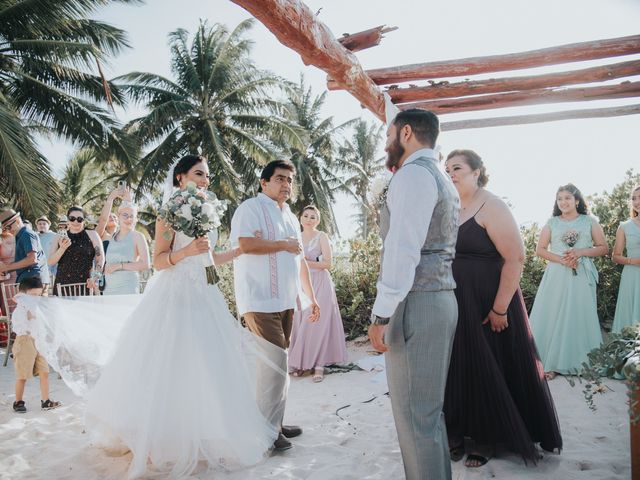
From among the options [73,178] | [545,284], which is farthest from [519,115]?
[73,178]

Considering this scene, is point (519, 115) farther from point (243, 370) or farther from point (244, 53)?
point (244, 53)

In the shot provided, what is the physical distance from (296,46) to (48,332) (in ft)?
11.5

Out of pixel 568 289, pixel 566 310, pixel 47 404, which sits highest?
pixel 568 289

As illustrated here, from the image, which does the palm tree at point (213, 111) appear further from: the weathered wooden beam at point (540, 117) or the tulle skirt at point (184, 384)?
the tulle skirt at point (184, 384)

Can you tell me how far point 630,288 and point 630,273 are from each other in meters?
0.19

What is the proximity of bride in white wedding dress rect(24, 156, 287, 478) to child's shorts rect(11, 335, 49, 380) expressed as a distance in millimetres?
1350

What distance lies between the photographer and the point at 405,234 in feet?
7.47

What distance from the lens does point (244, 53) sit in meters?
23.9

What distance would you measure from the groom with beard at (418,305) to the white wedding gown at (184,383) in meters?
1.39

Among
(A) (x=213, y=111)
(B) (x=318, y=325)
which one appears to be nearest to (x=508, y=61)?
(B) (x=318, y=325)

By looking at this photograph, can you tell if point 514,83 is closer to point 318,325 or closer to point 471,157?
point 471,157

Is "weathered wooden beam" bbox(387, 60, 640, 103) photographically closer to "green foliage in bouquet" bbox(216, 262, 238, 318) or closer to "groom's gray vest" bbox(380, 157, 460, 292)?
"groom's gray vest" bbox(380, 157, 460, 292)

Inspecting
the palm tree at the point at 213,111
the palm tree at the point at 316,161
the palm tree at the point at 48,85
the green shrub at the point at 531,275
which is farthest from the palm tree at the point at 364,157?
the green shrub at the point at 531,275

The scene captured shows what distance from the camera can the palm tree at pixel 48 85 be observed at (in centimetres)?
1188
